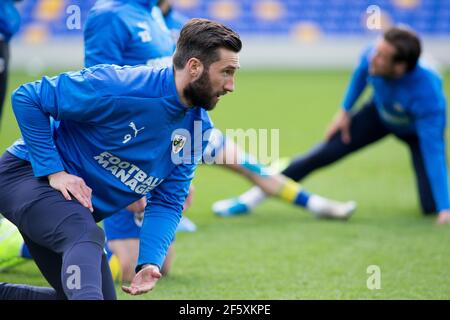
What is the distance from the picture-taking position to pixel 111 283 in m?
3.67

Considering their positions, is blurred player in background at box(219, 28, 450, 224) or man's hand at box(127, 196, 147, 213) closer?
man's hand at box(127, 196, 147, 213)

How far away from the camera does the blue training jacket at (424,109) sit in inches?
257

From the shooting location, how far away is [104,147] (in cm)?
364

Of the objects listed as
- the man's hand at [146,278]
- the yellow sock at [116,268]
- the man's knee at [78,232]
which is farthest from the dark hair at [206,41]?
the yellow sock at [116,268]

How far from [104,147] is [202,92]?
510 millimetres

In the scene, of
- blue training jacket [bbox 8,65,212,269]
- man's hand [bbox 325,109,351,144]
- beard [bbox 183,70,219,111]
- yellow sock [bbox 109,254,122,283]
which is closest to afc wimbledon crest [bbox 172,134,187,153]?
blue training jacket [bbox 8,65,212,269]

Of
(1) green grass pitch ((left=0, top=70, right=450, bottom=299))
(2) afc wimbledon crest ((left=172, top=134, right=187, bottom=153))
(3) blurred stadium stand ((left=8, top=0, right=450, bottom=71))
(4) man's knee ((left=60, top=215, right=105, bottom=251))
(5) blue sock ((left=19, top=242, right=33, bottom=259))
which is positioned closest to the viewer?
(4) man's knee ((left=60, top=215, right=105, bottom=251))

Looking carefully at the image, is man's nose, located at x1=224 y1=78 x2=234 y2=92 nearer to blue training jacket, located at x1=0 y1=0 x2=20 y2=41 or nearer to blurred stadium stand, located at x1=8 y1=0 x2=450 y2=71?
blue training jacket, located at x1=0 y1=0 x2=20 y2=41

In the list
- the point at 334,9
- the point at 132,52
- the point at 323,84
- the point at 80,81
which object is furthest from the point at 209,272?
the point at 334,9

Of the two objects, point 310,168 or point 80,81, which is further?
point 310,168

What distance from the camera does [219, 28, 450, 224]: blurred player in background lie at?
6.55m

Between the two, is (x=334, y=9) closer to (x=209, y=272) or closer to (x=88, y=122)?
(x=209, y=272)

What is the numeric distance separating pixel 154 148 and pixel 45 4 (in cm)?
1865

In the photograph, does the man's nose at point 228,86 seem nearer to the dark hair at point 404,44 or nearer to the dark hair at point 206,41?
the dark hair at point 206,41
